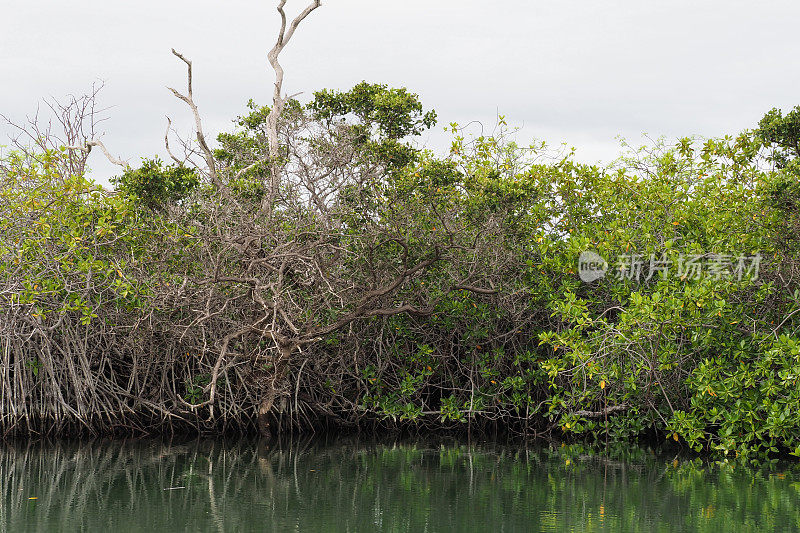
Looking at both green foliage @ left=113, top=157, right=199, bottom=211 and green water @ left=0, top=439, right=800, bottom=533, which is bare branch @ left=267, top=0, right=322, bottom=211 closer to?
green foliage @ left=113, top=157, right=199, bottom=211

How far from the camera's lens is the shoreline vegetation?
27.6 feet

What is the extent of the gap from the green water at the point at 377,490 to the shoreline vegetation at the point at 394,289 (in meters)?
0.70

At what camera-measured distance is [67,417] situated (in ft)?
34.2

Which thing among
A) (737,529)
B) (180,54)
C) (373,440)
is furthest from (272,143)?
(737,529)

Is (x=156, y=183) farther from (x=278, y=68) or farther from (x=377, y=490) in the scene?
(x=377, y=490)

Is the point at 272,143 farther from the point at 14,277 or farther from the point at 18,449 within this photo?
the point at 18,449

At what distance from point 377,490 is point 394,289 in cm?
316

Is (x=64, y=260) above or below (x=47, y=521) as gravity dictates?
above

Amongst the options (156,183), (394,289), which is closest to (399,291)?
(394,289)

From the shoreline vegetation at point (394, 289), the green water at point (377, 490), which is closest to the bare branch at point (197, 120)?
the shoreline vegetation at point (394, 289)

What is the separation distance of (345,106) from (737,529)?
6499mm

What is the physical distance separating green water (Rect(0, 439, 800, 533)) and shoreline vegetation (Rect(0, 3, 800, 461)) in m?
0.70

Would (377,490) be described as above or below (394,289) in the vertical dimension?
below

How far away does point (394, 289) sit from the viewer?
9.84 m
